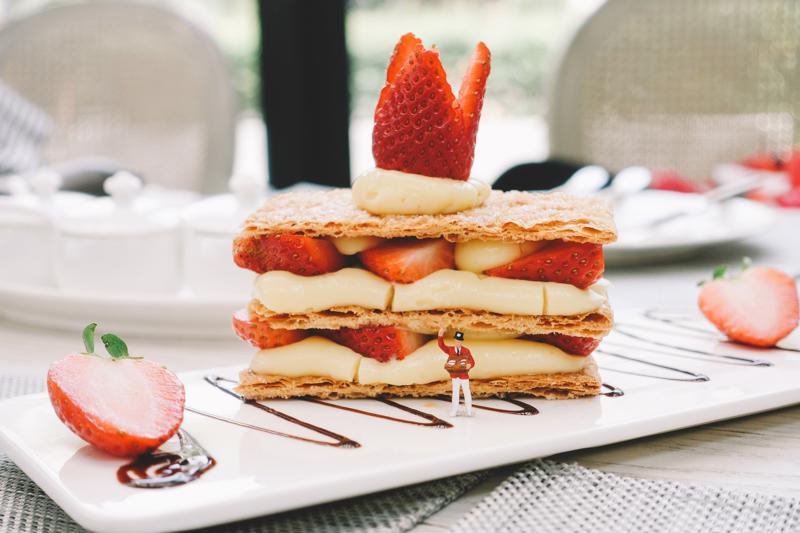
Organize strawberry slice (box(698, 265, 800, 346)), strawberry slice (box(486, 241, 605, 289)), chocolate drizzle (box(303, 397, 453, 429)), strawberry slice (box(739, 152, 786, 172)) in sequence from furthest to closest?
strawberry slice (box(739, 152, 786, 172)), strawberry slice (box(698, 265, 800, 346)), strawberry slice (box(486, 241, 605, 289)), chocolate drizzle (box(303, 397, 453, 429))

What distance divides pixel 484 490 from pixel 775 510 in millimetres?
280

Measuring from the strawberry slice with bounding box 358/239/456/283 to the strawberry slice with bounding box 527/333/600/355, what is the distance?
162 millimetres

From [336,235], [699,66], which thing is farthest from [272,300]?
[699,66]

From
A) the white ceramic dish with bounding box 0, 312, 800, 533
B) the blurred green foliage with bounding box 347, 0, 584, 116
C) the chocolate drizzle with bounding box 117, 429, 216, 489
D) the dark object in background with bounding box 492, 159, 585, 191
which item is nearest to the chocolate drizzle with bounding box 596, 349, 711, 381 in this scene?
the white ceramic dish with bounding box 0, 312, 800, 533

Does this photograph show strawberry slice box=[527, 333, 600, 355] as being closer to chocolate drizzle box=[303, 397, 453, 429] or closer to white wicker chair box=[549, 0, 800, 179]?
chocolate drizzle box=[303, 397, 453, 429]

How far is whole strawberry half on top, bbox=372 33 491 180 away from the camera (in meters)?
1.20

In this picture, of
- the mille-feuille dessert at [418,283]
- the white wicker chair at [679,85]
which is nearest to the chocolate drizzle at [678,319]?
the mille-feuille dessert at [418,283]

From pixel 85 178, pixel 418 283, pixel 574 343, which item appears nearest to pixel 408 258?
pixel 418 283

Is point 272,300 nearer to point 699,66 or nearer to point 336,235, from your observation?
point 336,235

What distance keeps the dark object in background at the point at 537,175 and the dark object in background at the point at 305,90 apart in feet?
4.56

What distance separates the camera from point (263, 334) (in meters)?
1.24

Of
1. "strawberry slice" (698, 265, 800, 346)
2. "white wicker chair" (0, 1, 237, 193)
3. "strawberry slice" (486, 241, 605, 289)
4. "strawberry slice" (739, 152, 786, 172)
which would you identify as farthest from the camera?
"white wicker chair" (0, 1, 237, 193)

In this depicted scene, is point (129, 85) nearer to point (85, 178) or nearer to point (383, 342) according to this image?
point (85, 178)

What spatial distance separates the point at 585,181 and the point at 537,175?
15 centimetres
